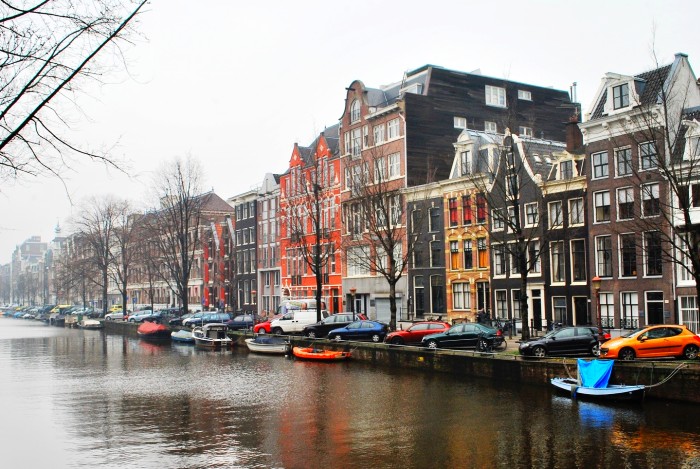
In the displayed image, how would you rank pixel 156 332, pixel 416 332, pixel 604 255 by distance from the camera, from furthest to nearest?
pixel 156 332 < pixel 604 255 < pixel 416 332

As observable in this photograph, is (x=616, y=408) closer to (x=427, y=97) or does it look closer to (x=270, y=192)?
(x=427, y=97)

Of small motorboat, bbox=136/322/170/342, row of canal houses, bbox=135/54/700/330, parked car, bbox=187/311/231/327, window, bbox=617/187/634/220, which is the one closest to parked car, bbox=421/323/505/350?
row of canal houses, bbox=135/54/700/330

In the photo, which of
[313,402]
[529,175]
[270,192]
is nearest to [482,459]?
[313,402]

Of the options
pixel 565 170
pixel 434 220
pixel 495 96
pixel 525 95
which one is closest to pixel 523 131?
pixel 525 95

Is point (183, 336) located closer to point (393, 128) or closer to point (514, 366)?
point (393, 128)

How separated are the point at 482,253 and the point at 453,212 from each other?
15.9 ft

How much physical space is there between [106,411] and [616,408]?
2120 cm

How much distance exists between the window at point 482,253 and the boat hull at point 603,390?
2610 centimetres

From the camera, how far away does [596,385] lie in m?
29.6

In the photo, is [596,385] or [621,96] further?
[621,96]

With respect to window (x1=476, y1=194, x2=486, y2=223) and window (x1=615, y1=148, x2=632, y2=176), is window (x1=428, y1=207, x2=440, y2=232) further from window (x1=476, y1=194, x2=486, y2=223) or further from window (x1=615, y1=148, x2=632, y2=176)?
window (x1=615, y1=148, x2=632, y2=176)

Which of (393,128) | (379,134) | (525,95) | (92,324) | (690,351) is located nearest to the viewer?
(690,351)

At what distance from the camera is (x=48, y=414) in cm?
3009

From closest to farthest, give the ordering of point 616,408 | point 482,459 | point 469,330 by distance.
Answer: point 482,459
point 616,408
point 469,330
